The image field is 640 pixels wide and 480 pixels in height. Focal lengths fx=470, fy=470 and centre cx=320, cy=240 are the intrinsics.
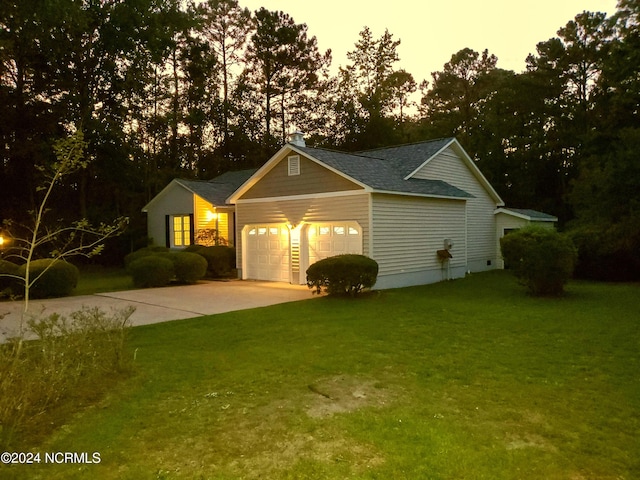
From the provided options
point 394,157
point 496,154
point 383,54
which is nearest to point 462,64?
point 383,54

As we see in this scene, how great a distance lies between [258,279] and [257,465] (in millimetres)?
14145

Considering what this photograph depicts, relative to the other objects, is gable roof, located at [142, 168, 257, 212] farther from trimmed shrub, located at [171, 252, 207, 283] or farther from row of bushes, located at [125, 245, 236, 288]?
trimmed shrub, located at [171, 252, 207, 283]

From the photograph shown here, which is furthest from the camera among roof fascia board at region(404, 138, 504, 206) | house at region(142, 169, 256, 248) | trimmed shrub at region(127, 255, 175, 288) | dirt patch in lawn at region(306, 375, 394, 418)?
house at region(142, 169, 256, 248)

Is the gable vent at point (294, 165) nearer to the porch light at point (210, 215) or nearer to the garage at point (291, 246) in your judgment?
the garage at point (291, 246)

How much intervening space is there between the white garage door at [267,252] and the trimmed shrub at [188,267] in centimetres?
182

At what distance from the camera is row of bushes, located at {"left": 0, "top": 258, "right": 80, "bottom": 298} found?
13.5 m

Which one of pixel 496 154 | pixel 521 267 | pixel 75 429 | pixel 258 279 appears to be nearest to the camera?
pixel 75 429

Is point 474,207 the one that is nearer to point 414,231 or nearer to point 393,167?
point 393,167

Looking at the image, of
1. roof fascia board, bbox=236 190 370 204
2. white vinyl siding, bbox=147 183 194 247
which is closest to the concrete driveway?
roof fascia board, bbox=236 190 370 204

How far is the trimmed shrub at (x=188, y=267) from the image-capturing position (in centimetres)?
1684

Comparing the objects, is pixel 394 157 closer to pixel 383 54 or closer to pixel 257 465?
pixel 257 465

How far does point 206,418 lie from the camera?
4688 mm

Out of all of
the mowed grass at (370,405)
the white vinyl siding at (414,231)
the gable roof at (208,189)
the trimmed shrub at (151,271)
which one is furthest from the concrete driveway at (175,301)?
the gable roof at (208,189)

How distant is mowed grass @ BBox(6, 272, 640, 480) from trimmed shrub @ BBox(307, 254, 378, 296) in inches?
120
